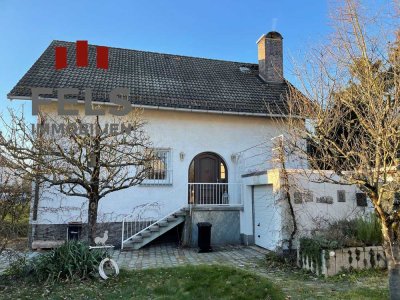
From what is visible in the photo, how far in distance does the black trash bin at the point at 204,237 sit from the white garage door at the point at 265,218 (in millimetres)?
1914

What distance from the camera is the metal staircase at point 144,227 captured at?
38.8 ft

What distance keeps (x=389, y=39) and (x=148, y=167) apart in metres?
5.99

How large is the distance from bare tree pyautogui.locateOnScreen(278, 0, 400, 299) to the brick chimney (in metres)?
11.3

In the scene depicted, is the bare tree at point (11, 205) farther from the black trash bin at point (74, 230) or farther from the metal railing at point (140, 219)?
the metal railing at point (140, 219)

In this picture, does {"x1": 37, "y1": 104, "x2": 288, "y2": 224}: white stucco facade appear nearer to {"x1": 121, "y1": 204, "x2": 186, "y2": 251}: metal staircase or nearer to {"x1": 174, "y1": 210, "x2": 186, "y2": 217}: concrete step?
{"x1": 121, "y1": 204, "x2": 186, "y2": 251}: metal staircase

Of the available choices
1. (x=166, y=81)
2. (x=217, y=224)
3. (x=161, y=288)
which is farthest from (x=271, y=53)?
(x=161, y=288)

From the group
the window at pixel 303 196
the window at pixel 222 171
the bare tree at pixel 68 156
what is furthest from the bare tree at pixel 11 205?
the window at pixel 222 171

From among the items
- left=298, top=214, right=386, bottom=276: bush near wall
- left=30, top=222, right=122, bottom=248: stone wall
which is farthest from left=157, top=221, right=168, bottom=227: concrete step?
left=298, top=214, right=386, bottom=276: bush near wall

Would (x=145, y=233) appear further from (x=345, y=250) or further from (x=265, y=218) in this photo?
(x=345, y=250)

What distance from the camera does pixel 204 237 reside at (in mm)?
11383

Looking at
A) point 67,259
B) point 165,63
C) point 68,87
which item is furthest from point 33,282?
point 165,63

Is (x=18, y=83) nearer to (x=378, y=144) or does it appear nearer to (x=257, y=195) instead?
(x=257, y=195)

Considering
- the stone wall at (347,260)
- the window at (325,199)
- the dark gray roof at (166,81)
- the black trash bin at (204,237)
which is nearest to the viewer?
the stone wall at (347,260)

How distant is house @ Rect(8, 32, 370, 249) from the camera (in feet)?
39.0
